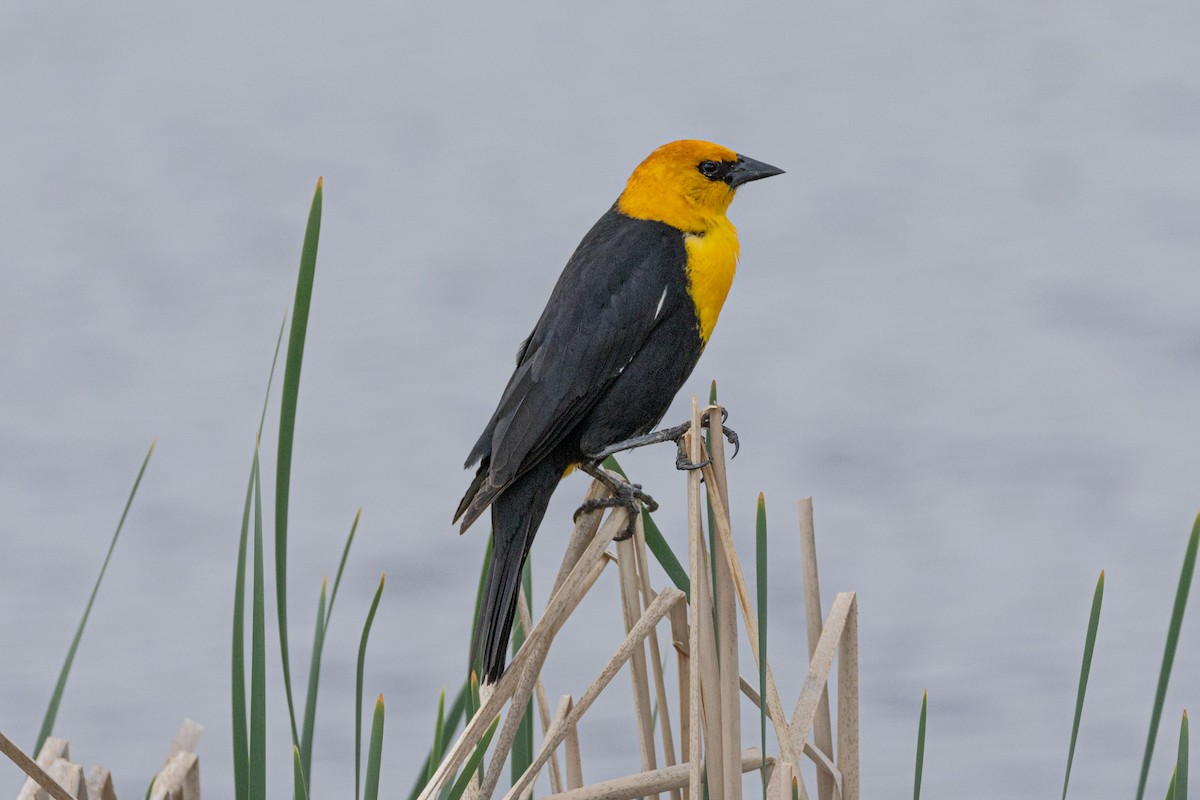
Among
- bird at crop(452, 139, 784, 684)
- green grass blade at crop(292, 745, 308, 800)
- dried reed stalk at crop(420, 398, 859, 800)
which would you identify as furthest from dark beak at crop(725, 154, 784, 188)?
green grass blade at crop(292, 745, 308, 800)

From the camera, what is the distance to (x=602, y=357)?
246cm

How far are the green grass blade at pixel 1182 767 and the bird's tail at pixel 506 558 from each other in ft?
2.95

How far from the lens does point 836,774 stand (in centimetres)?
191

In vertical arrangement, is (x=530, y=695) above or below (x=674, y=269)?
below

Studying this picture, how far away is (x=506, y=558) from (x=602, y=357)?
0.46 m

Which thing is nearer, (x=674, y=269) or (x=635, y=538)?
(x=635, y=538)

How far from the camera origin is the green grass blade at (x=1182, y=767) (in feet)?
5.25

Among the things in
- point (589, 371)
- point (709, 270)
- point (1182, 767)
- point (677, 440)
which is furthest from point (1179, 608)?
point (709, 270)

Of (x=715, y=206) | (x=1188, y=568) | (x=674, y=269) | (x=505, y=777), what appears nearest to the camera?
(x=1188, y=568)

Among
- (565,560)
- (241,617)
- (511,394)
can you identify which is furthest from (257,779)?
(511,394)

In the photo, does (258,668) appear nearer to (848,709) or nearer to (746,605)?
(746,605)

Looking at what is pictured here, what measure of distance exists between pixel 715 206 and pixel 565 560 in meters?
1.08

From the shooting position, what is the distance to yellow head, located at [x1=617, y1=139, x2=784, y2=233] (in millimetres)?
2744

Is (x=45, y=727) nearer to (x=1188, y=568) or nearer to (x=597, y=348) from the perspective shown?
(x=597, y=348)
